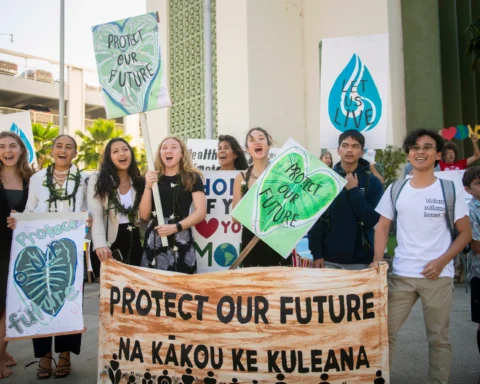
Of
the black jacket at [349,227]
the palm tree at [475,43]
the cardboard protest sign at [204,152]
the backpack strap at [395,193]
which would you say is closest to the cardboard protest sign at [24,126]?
the cardboard protest sign at [204,152]

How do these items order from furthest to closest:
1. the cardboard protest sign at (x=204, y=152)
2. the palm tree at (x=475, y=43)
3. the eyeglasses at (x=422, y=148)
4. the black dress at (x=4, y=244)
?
the palm tree at (x=475, y=43) < the cardboard protest sign at (x=204, y=152) < the black dress at (x=4, y=244) < the eyeglasses at (x=422, y=148)

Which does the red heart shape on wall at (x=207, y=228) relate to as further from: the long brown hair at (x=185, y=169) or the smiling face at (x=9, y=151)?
the smiling face at (x=9, y=151)

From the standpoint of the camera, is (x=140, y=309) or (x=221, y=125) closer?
(x=140, y=309)

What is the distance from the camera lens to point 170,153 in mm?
3697

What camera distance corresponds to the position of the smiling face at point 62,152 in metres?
3.87

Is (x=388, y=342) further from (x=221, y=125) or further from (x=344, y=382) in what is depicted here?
(x=221, y=125)

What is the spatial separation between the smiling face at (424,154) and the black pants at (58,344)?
2954 mm

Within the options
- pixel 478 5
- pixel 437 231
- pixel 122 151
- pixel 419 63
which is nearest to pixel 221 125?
pixel 419 63

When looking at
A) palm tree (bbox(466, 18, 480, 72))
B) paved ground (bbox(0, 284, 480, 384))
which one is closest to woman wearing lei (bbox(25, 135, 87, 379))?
paved ground (bbox(0, 284, 480, 384))

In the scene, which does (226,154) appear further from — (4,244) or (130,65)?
(4,244)

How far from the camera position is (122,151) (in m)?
3.82

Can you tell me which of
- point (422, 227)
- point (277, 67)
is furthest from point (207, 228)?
point (277, 67)

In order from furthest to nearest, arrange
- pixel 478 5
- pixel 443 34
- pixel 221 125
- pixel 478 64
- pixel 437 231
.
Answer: pixel 221 125
pixel 443 34
pixel 478 5
pixel 478 64
pixel 437 231

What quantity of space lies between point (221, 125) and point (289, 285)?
14991mm
